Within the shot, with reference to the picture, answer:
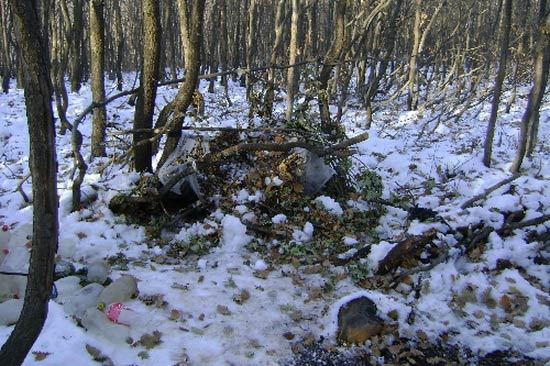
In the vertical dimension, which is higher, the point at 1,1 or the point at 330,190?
the point at 1,1

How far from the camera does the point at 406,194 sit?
7000mm

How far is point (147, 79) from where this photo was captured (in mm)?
6273

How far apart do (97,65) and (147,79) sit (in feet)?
11.2

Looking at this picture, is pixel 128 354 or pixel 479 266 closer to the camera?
pixel 128 354

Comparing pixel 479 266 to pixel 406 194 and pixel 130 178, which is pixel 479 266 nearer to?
pixel 406 194

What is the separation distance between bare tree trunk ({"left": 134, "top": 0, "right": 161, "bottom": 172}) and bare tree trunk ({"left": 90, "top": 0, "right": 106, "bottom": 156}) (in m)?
2.52

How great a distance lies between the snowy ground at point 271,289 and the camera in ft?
11.2

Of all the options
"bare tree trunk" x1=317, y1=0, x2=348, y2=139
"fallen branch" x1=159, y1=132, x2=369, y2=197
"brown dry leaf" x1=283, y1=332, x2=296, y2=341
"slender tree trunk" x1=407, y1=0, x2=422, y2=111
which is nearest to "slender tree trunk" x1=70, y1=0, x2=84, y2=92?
"bare tree trunk" x1=317, y1=0, x2=348, y2=139

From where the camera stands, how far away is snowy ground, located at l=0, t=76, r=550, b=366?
3.43 meters

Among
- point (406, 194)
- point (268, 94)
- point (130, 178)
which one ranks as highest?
point (268, 94)

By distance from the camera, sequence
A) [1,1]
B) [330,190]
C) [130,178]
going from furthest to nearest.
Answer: [1,1]
[330,190]
[130,178]

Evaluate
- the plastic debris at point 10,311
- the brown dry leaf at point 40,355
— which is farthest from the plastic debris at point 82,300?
the brown dry leaf at point 40,355

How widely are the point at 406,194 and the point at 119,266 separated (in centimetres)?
421

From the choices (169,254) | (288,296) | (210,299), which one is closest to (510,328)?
(288,296)
